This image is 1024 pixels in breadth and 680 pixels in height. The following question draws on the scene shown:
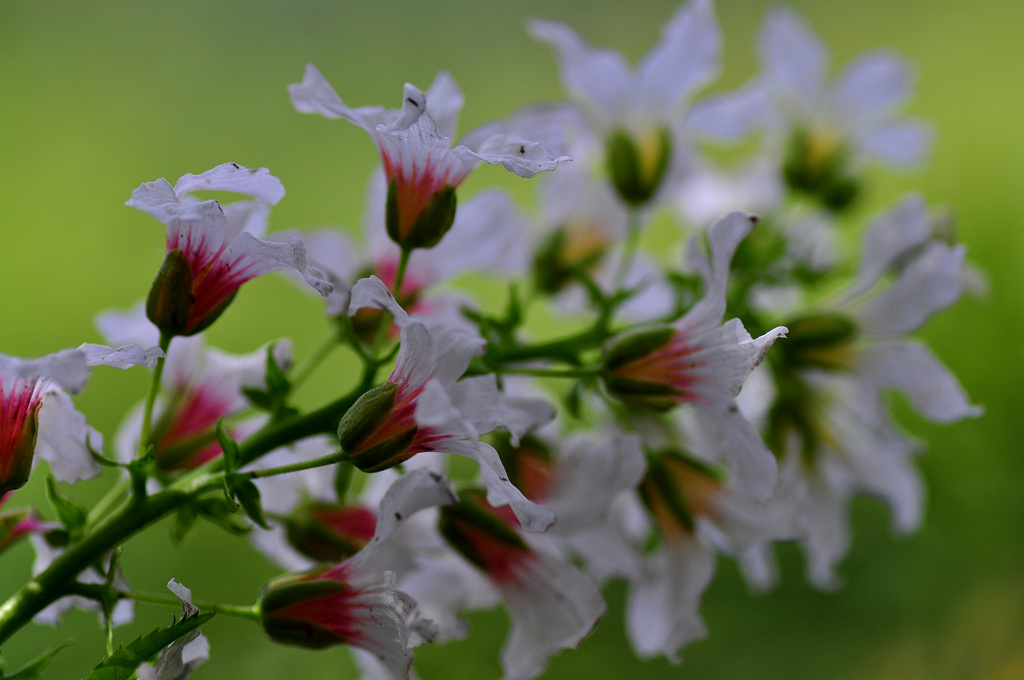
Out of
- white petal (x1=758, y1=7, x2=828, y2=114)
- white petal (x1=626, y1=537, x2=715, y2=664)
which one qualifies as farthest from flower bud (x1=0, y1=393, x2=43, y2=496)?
white petal (x1=758, y1=7, x2=828, y2=114)

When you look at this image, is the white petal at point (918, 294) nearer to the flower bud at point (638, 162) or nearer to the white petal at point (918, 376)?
the white petal at point (918, 376)

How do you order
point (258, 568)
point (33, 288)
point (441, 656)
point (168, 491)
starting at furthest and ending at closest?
1. point (33, 288)
2. point (258, 568)
3. point (441, 656)
4. point (168, 491)

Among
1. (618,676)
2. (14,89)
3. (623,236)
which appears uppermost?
(623,236)

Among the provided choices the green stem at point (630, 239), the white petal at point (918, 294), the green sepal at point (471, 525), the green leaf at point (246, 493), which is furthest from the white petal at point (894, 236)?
the green leaf at point (246, 493)

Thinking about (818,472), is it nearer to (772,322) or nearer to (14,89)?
(772,322)

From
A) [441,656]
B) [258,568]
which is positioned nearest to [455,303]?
[441,656]
